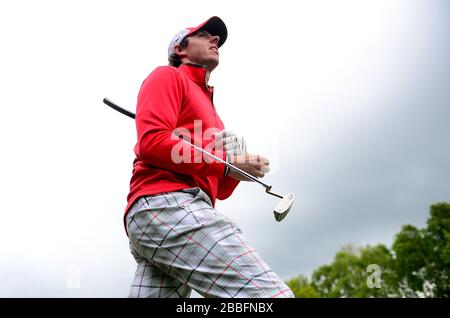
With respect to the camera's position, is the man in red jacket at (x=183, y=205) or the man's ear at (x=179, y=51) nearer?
the man in red jacket at (x=183, y=205)

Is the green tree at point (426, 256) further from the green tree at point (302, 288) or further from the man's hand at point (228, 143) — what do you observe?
the man's hand at point (228, 143)

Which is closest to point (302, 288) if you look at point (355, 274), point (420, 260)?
point (355, 274)

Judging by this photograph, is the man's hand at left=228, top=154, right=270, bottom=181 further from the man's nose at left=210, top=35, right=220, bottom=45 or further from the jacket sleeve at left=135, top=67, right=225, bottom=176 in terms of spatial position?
the man's nose at left=210, top=35, right=220, bottom=45

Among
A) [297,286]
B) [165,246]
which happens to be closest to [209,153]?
[165,246]

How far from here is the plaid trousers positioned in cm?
330

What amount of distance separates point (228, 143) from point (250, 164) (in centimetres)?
25

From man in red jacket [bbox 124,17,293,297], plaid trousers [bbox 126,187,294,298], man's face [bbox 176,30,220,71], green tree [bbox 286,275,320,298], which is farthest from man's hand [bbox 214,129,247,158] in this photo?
green tree [bbox 286,275,320,298]

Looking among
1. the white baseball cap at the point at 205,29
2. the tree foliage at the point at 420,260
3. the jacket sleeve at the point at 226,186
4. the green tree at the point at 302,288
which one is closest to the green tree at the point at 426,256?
the tree foliage at the point at 420,260

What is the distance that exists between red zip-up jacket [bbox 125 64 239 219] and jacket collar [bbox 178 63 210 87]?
6.7 inches

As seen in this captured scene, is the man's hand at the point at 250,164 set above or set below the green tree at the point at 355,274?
below

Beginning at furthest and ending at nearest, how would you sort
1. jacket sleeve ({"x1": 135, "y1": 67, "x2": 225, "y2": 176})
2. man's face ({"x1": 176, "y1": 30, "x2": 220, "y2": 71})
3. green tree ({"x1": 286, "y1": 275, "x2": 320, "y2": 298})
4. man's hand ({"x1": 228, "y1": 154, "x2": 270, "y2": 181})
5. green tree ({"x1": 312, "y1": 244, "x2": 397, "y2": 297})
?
green tree ({"x1": 286, "y1": 275, "x2": 320, "y2": 298})
green tree ({"x1": 312, "y1": 244, "x2": 397, "y2": 297})
man's face ({"x1": 176, "y1": 30, "x2": 220, "y2": 71})
man's hand ({"x1": 228, "y1": 154, "x2": 270, "y2": 181})
jacket sleeve ({"x1": 135, "y1": 67, "x2": 225, "y2": 176})

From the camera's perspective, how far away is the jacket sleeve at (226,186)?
4.55 meters

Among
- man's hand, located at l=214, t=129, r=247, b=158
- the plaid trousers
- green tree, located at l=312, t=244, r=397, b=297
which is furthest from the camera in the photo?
green tree, located at l=312, t=244, r=397, b=297
